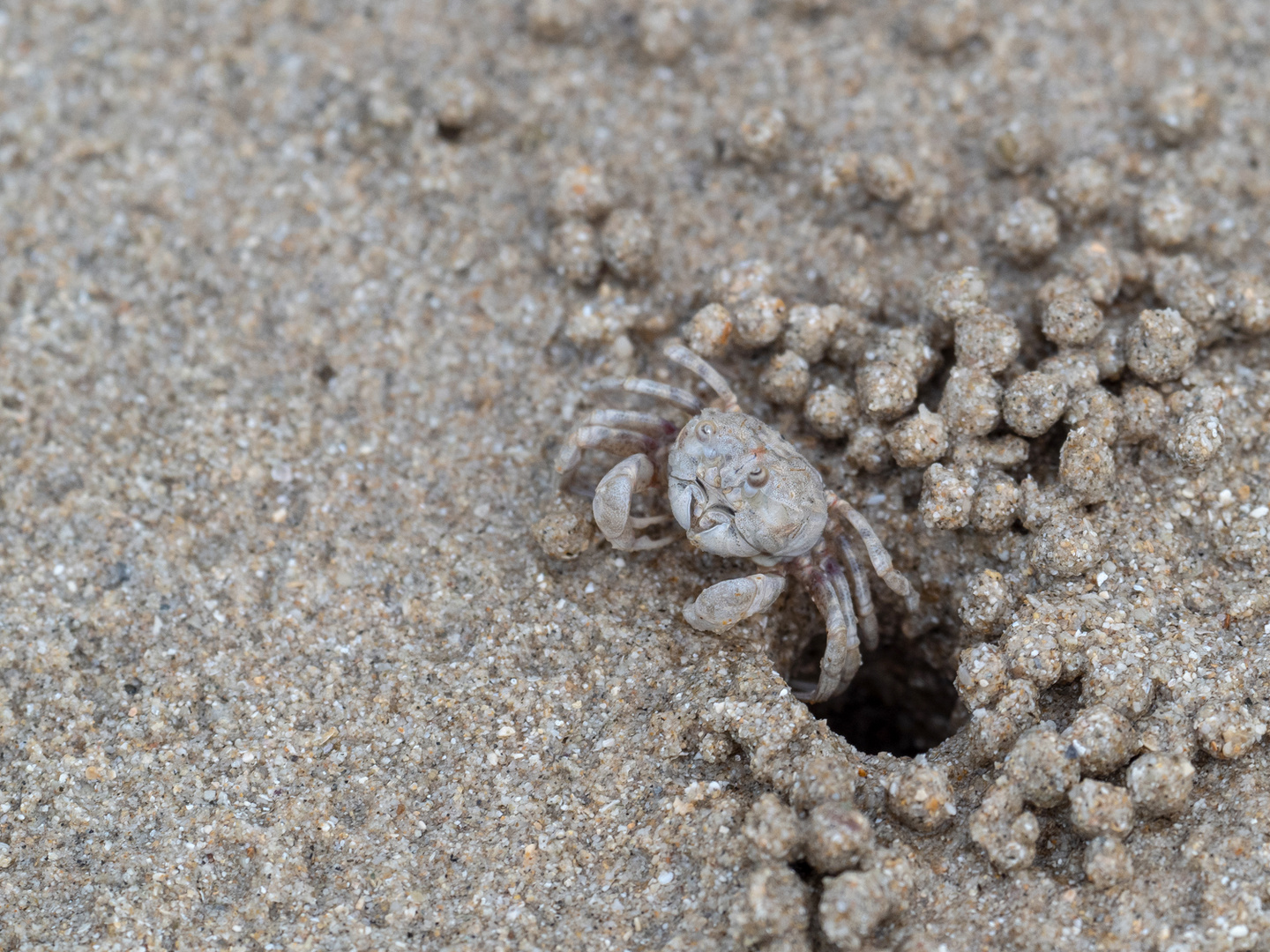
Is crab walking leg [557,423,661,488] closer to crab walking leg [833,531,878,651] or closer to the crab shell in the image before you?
the crab shell

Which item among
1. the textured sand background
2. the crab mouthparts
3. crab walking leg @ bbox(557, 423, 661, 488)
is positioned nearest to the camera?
the textured sand background

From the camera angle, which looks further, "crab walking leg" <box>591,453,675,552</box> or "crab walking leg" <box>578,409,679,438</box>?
"crab walking leg" <box>578,409,679,438</box>

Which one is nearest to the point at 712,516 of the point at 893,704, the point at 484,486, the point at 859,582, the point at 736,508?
the point at 736,508

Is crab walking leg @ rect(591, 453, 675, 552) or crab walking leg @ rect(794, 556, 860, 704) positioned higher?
crab walking leg @ rect(591, 453, 675, 552)

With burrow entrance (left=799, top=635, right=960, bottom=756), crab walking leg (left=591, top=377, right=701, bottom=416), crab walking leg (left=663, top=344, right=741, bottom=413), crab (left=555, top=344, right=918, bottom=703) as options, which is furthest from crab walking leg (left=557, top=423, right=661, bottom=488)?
burrow entrance (left=799, top=635, right=960, bottom=756)

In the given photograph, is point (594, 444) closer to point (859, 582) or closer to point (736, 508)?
point (736, 508)

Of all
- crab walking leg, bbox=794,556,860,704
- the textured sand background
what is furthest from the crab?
the textured sand background

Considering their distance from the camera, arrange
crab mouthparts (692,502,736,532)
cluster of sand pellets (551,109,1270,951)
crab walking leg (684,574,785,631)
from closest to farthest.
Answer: cluster of sand pellets (551,109,1270,951) → crab walking leg (684,574,785,631) → crab mouthparts (692,502,736,532)

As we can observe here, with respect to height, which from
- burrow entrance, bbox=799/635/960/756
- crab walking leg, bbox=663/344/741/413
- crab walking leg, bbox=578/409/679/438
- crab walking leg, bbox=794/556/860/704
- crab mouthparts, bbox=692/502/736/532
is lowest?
burrow entrance, bbox=799/635/960/756

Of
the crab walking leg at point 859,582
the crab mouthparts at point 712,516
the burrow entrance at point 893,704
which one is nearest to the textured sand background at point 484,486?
the burrow entrance at point 893,704
